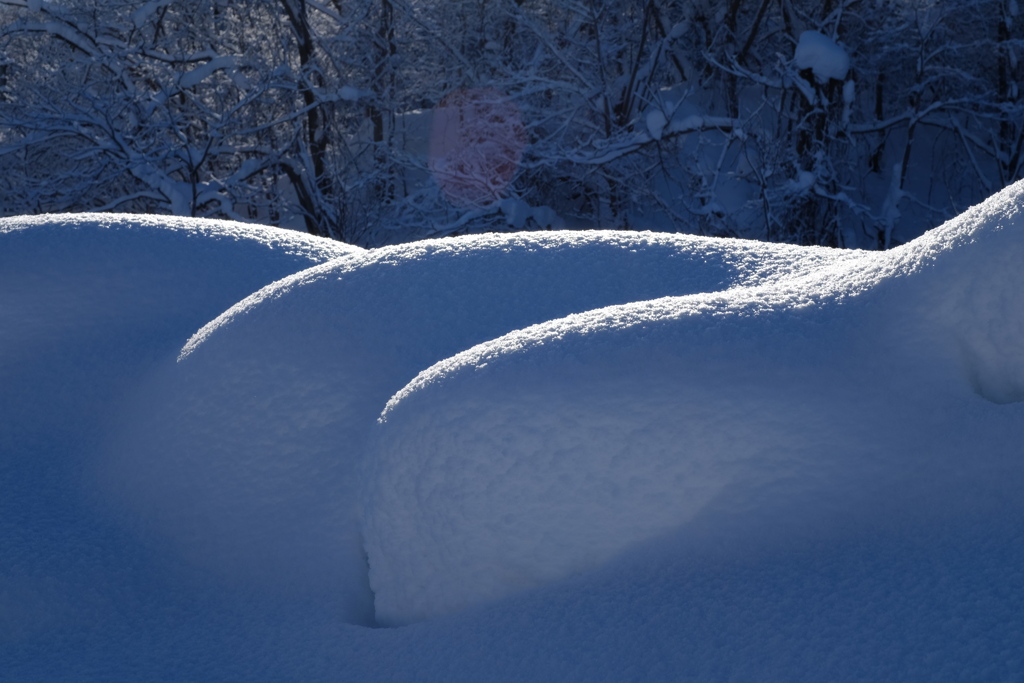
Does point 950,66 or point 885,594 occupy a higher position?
point 950,66

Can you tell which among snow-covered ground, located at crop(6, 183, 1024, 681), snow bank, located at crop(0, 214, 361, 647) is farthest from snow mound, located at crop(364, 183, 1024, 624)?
snow bank, located at crop(0, 214, 361, 647)

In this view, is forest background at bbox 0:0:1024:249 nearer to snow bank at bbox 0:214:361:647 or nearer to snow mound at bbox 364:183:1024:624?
snow bank at bbox 0:214:361:647

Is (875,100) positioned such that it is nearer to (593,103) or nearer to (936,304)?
(593,103)

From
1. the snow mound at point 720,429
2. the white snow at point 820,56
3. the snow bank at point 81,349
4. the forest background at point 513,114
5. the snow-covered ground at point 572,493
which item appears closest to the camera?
the snow-covered ground at point 572,493

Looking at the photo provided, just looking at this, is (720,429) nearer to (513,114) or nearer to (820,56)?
(820,56)

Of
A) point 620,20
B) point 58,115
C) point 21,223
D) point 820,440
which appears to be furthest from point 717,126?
point 820,440

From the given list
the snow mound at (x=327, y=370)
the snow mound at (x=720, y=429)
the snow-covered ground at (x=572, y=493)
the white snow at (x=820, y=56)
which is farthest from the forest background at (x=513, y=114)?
the snow mound at (x=720, y=429)

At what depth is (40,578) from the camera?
179cm

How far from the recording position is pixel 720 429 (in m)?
1.49

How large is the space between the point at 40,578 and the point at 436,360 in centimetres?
94

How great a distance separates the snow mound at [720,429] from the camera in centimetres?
146

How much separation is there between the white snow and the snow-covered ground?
7.69 meters

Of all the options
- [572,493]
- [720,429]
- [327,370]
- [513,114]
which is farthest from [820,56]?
[572,493]

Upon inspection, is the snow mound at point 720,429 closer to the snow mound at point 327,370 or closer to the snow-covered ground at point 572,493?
the snow-covered ground at point 572,493
